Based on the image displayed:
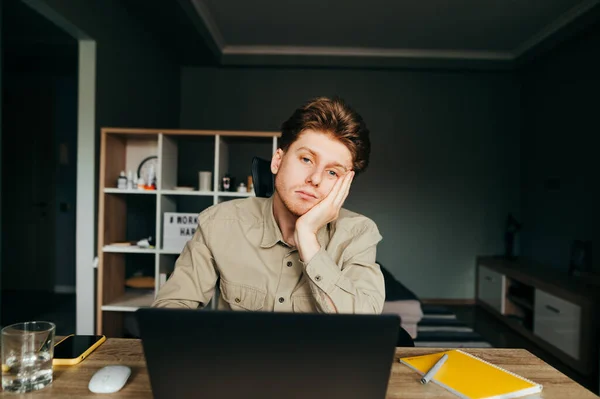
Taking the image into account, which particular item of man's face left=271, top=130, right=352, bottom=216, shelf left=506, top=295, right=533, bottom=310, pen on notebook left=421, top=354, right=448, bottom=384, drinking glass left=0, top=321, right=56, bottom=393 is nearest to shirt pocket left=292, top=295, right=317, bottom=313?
man's face left=271, top=130, right=352, bottom=216

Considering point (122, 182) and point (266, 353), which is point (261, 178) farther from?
point (122, 182)

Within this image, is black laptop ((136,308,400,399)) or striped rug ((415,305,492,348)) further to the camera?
striped rug ((415,305,492,348))

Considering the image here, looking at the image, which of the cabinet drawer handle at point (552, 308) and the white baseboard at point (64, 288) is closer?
the cabinet drawer handle at point (552, 308)

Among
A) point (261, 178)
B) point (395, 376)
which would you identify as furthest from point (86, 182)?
point (395, 376)

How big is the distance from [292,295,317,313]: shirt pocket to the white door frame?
1.96m

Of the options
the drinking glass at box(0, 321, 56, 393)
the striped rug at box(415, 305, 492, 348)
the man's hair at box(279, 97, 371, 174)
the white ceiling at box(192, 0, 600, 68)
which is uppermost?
the white ceiling at box(192, 0, 600, 68)

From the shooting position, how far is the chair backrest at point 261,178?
165 cm

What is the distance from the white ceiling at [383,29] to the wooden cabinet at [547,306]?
7.27 ft

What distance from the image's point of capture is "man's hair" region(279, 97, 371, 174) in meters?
1.14

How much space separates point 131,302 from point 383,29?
10.8 ft

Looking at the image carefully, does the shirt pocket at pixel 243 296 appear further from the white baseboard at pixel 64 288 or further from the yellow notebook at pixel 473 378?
the white baseboard at pixel 64 288

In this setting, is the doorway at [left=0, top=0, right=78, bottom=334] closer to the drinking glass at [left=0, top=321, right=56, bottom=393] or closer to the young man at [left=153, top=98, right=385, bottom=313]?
the young man at [left=153, top=98, right=385, bottom=313]

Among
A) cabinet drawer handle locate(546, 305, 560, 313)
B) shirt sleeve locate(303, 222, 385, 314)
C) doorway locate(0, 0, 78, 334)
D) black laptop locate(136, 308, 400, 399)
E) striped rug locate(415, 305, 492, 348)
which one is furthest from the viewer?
doorway locate(0, 0, 78, 334)

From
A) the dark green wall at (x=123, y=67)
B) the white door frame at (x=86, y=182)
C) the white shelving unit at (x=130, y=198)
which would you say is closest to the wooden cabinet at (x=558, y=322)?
the white shelving unit at (x=130, y=198)
